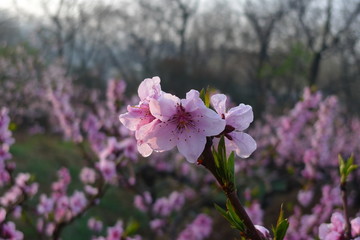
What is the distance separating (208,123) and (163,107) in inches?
4.5

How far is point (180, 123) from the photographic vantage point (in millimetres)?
938

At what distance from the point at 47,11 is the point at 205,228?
64.6 ft

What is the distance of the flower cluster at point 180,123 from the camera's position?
2.89 feet

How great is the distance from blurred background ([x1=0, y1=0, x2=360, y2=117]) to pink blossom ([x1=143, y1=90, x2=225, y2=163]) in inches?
137

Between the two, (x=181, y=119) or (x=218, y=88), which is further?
(x=218, y=88)

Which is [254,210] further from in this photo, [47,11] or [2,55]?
[47,11]

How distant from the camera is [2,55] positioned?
34.0 feet

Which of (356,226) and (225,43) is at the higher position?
(225,43)

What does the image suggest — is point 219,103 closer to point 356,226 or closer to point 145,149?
point 145,149

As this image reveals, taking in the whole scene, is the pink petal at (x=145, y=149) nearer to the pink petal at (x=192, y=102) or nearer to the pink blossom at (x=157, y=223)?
the pink petal at (x=192, y=102)

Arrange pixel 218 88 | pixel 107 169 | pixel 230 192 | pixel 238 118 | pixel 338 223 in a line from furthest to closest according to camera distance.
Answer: pixel 218 88, pixel 107 169, pixel 338 223, pixel 238 118, pixel 230 192

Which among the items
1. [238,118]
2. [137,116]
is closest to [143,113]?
[137,116]

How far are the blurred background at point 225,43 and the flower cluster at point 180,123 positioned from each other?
3458mm

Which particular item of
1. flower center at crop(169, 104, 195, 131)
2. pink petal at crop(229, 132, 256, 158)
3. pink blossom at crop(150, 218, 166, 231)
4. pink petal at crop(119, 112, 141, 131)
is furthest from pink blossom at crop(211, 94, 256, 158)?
pink blossom at crop(150, 218, 166, 231)
